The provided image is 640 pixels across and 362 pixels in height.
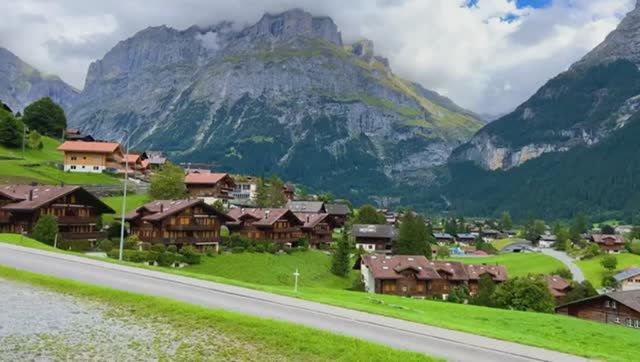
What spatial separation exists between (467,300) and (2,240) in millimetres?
65830

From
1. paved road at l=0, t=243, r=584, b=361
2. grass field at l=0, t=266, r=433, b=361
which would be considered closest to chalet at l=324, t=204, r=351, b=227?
paved road at l=0, t=243, r=584, b=361

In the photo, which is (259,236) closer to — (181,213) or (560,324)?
(181,213)

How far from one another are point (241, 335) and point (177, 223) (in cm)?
6569

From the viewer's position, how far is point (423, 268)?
319 ft

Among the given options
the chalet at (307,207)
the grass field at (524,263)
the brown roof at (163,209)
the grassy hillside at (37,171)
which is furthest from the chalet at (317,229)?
the grassy hillside at (37,171)

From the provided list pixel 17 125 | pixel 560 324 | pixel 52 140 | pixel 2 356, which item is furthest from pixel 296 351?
pixel 52 140

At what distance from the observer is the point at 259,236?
10375cm

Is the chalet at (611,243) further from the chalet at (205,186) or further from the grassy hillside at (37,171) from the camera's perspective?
the grassy hillside at (37,171)

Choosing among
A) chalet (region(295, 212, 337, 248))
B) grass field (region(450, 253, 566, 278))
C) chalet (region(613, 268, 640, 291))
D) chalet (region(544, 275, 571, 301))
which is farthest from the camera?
grass field (region(450, 253, 566, 278))

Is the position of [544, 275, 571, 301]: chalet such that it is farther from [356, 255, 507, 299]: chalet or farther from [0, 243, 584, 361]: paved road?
[0, 243, 584, 361]: paved road

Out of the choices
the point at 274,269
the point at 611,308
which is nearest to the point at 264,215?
the point at 274,269

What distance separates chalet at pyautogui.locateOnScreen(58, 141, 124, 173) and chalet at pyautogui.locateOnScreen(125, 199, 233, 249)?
45956mm

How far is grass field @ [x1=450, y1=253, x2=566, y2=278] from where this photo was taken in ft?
409

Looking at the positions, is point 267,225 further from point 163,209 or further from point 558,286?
point 558,286
